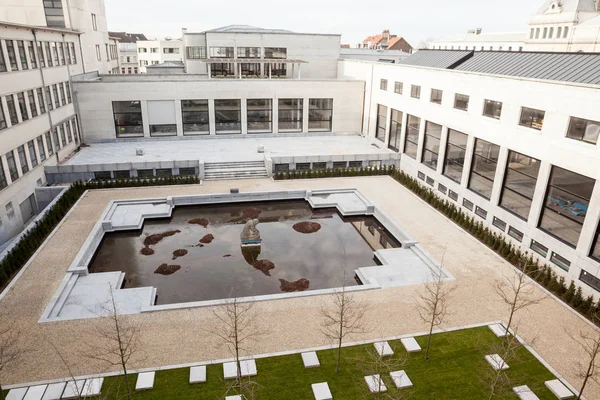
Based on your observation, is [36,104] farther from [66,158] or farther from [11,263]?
[11,263]

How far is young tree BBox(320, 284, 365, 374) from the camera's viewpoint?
1797cm

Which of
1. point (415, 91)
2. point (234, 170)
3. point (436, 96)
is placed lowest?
point (234, 170)

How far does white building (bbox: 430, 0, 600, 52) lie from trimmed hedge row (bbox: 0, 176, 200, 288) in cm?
9540

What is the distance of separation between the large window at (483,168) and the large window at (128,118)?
34.0m

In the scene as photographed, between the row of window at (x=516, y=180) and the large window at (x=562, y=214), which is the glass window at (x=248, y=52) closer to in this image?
the row of window at (x=516, y=180)

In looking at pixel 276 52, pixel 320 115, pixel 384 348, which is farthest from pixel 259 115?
pixel 384 348

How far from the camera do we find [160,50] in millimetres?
113188

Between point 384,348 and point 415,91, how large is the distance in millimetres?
27272

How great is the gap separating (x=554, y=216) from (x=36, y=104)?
37.9m

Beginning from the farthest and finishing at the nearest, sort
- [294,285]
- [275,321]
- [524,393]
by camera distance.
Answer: [294,285], [275,321], [524,393]

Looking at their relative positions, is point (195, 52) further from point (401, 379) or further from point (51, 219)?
point (401, 379)

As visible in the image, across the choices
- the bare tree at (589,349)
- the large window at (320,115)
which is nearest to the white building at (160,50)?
the large window at (320,115)

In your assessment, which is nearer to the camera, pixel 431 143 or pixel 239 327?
pixel 239 327

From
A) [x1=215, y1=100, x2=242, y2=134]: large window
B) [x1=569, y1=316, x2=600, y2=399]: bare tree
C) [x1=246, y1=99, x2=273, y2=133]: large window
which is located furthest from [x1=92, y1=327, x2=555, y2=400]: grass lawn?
[x1=246, y1=99, x2=273, y2=133]: large window
